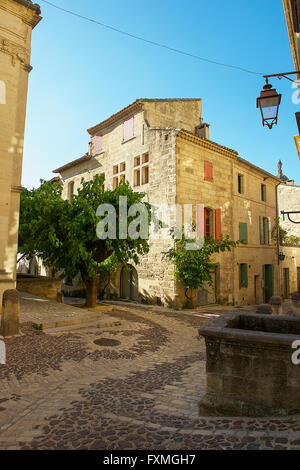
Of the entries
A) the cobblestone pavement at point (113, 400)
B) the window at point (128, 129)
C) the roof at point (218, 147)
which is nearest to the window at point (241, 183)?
the roof at point (218, 147)

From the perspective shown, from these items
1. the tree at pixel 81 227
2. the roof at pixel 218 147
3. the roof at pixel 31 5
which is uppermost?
the roof at pixel 31 5

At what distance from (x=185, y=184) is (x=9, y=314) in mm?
9796

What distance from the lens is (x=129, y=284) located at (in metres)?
16.5

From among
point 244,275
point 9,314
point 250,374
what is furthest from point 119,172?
point 250,374

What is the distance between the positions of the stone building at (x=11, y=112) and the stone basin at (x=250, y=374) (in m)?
7.78

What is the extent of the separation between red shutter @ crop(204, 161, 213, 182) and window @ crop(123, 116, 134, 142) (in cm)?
445

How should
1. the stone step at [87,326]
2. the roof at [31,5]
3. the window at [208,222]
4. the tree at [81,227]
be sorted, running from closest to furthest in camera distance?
the stone step at [87,326], the roof at [31,5], the tree at [81,227], the window at [208,222]

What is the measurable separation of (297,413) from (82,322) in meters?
6.87

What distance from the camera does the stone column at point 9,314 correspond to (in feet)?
22.9

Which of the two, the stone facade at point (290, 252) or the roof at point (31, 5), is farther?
the stone facade at point (290, 252)

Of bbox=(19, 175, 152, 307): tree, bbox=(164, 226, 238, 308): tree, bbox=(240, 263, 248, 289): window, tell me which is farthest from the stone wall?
bbox=(240, 263, 248, 289): window
